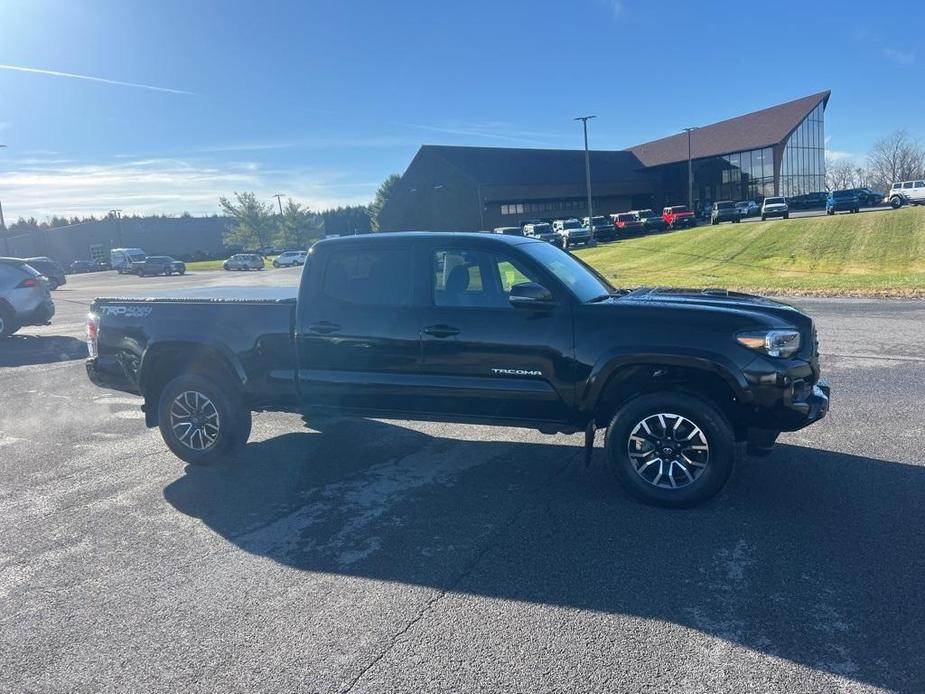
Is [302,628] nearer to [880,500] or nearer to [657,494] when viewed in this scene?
[657,494]

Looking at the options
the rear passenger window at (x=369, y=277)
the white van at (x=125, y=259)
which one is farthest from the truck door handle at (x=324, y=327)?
the white van at (x=125, y=259)

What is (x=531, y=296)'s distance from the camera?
15.7ft

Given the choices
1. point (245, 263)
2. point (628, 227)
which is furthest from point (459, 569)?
point (245, 263)

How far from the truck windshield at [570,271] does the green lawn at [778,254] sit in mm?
12992

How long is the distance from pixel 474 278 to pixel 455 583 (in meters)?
2.32

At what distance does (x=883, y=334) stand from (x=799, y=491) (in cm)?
694

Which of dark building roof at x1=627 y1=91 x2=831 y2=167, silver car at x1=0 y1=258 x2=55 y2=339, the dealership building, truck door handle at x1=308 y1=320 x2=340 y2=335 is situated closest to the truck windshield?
truck door handle at x1=308 y1=320 x2=340 y2=335

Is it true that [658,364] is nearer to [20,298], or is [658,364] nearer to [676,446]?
[676,446]

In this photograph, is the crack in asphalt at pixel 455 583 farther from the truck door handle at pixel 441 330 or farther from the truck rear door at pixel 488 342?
the truck door handle at pixel 441 330

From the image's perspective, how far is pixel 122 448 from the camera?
6.59 m

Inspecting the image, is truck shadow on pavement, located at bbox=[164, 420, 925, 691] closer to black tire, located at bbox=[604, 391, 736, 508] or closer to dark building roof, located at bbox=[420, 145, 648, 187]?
black tire, located at bbox=[604, 391, 736, 508]

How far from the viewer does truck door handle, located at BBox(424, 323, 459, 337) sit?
16.6 ft

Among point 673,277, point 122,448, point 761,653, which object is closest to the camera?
point 761,653

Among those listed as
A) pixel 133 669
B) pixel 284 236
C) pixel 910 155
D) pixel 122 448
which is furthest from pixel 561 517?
pixel 910 155
